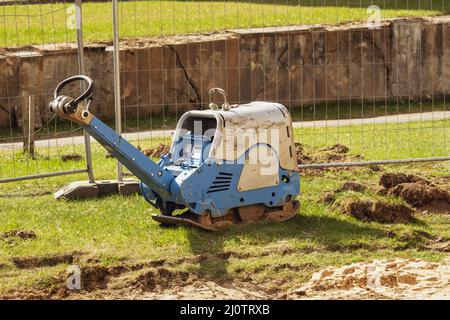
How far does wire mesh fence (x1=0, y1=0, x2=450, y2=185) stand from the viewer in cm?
1658

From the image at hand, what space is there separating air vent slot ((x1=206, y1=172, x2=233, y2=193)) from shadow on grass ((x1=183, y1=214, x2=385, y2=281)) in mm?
399

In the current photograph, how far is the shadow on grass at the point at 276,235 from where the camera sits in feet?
31.0

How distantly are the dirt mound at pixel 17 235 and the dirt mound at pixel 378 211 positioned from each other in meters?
2.97

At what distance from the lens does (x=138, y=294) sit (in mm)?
8578

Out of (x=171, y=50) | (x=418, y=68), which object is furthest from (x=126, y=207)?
(x=418, y=68)

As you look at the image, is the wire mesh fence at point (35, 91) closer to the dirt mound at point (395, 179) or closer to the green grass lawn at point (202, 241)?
the green grass lawn at point (202, 241)

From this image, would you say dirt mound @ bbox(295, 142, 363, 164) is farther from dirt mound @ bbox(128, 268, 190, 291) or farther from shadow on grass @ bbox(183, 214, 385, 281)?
dirt mound @ bbox(128, 268, 190, 291)

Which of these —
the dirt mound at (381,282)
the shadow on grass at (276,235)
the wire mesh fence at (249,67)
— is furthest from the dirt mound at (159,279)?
the wire mesh fence at (249,67)

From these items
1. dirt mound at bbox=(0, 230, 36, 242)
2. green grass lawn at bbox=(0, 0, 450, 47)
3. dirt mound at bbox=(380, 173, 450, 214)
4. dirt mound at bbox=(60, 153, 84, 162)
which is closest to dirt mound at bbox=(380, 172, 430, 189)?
dirt mound at bbox=(380, 173, 450, 214)

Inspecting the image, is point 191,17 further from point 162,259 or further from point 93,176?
point 162,259

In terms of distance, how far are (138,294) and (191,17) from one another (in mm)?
12797

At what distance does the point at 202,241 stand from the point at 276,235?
69cm

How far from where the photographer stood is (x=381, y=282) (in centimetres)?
854
